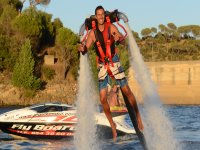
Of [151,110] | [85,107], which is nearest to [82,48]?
[85,107]

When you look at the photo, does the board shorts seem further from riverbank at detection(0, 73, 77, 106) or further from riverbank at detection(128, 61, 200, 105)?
riverbank at detection(128, 61, 200, 105)

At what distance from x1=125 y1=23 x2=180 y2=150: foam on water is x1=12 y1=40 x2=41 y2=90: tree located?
58.5m

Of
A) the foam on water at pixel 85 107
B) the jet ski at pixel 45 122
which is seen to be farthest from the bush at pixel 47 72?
the foam on water at pixel 85 107

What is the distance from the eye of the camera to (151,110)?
11.8 meters

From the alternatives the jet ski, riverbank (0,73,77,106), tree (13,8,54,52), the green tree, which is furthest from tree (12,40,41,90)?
the jet ski

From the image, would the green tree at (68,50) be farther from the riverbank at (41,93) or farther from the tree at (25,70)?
the tree at (25,70)

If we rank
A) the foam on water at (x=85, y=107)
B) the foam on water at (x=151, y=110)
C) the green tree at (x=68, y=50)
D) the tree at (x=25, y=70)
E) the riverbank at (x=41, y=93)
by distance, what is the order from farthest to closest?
1. the green tree at (x=68, y=50)
2. the riverbank at (x=41, y=93)
3. the tree at (x=25, y=70)
4. the foam on water at (x=85, y=107)
5. the foam on water at (x=151, y=110)

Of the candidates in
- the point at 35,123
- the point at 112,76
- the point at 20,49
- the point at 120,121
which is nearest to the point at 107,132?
the point at 120,121

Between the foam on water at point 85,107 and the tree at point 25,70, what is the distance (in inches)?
2272

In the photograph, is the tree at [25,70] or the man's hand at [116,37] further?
the tree at [25,70]

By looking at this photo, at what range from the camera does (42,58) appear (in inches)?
3177

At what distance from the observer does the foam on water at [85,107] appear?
38.7 feet

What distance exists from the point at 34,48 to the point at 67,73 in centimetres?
600

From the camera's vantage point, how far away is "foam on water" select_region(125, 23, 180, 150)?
38.3 feet
